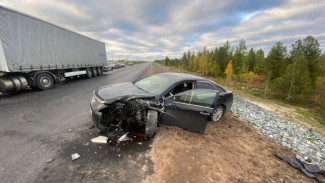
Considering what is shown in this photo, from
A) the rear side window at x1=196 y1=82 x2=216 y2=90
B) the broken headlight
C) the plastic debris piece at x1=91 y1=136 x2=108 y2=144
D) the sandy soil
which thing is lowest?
the sandy soil

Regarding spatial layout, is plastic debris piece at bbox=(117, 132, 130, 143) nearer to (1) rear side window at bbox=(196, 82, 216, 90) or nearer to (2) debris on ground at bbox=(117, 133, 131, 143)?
(2) debris on ground at bbox=(117, 133, 131, 143)

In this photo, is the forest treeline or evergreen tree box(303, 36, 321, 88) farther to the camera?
evergreen tree box(303, 36, 321, 88)

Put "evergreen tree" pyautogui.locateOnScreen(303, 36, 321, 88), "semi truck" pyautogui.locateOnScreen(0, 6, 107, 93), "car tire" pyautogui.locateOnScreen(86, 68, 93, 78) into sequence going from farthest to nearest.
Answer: "evergreen tree" pyautogui.locateOnScreen(303, 36, 321, 88), "car tire" pyautogui.locateOnScreen(86, 68, 93, 78), "semi truck" pyautogui.locateOnScreen(0, 6, 107, 93)

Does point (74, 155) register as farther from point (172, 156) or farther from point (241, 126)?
point (241, 126)

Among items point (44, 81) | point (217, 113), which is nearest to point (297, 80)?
point (217, 113)

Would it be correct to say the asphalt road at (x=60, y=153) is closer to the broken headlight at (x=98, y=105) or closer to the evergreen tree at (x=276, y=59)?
the broken headlight at (x=98, y=105)

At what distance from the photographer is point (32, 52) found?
24.3 feet

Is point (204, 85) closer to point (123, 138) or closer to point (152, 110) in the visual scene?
point (152, 110)

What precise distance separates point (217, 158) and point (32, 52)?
35.4ft

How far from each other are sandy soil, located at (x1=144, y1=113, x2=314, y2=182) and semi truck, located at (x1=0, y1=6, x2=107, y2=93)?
8667mm

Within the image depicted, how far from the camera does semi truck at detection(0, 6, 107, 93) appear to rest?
625 centimetres

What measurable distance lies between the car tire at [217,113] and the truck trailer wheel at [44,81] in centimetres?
1006

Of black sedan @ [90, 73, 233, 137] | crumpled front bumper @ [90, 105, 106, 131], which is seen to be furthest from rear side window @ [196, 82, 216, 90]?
crumpled front bumper @ [90, 105, 106, 131]

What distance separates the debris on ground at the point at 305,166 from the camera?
2543 mm
